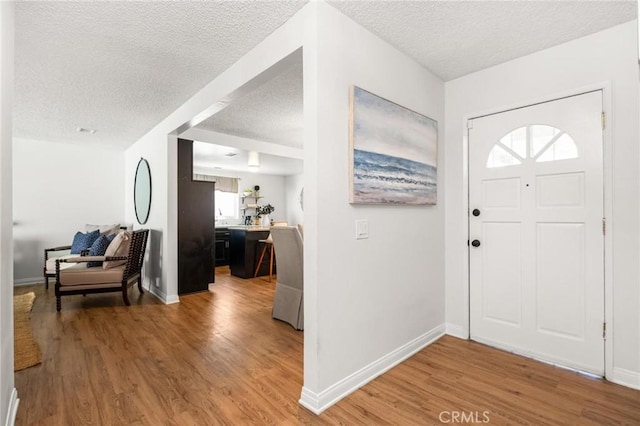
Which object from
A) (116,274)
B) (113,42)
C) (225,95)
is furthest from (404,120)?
(116,274)

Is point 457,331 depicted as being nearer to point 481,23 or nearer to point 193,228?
point 481,23

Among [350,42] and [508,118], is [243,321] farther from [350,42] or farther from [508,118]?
[508,118]

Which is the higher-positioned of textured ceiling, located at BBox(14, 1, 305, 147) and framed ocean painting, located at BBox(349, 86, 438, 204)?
textured ceiling, located at BBox(14, 1, 305, 147)

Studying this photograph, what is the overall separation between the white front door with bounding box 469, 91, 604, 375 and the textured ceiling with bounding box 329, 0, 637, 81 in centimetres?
45

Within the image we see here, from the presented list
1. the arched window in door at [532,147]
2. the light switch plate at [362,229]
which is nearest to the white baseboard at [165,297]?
the light switch plate at [362,229]

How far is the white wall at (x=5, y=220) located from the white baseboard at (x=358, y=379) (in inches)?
55.0

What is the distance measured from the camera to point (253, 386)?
6.47ft

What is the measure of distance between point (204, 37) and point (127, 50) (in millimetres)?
660

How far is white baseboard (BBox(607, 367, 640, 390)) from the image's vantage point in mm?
1936

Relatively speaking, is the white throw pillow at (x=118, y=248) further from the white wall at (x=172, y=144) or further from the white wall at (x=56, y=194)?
the white wall at (x=56, y=194)

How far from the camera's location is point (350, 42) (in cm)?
193

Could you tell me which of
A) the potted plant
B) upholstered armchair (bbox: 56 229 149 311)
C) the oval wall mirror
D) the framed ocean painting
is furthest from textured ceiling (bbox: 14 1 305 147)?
the potted plant

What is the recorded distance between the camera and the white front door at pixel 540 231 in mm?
2121

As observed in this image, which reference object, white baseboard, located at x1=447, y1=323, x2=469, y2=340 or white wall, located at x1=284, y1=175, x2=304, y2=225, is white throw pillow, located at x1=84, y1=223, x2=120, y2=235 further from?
white wall, located at x1=284, y1=175, x2=304, y2=225
